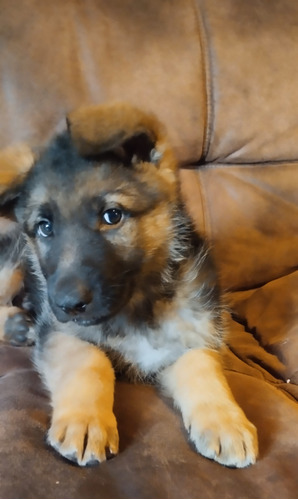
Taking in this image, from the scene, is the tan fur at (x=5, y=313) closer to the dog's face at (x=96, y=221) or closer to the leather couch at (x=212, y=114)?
the leather couch at (x=212, y=114)

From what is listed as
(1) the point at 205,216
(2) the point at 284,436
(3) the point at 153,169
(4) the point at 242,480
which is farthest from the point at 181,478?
(1) the point at 205,216

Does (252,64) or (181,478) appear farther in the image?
(252,64)

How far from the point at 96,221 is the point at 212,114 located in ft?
3.06

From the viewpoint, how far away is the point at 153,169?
1.71 meters

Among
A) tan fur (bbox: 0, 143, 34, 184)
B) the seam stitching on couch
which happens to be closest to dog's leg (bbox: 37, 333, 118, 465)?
tan fur (bbox: 0, 143, 34, 184)

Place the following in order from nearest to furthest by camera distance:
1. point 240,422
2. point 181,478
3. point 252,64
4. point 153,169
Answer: point 181,478 → point 240,422 → point 153,169 → point 252,64

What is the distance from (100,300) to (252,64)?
4.32 ft

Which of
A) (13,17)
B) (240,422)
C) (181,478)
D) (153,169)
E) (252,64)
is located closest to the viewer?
(181,478)

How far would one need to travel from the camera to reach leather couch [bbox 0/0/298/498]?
5.99 feet

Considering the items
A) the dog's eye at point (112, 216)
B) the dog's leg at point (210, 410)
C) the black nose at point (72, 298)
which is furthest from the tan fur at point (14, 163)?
the dog's leg at point (210, 410)

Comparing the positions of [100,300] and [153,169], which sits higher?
[153,169]

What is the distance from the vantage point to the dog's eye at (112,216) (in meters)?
1.56

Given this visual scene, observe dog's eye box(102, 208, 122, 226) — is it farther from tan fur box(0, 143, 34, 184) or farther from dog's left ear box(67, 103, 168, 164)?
tan fur box(0, 143, 34, 184)

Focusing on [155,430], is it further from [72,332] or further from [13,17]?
[13,17]
